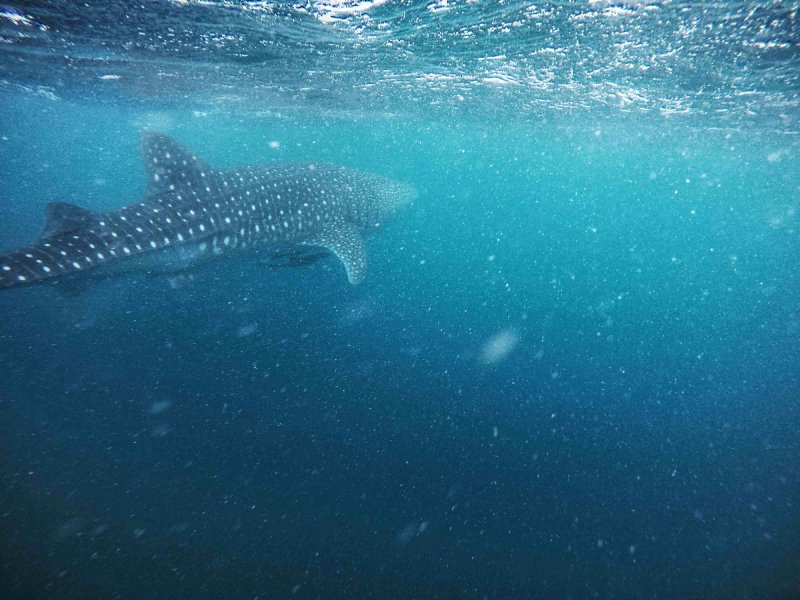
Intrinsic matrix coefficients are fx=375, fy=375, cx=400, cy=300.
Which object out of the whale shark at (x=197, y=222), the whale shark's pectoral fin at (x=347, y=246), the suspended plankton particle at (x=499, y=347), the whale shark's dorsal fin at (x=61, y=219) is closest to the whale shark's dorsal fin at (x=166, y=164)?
the whale shark at (x=197, y=222)

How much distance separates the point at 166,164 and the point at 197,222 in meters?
1.33

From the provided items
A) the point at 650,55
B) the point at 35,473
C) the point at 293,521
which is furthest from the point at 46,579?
the point at 650,55

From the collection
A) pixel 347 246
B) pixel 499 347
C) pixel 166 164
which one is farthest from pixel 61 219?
pixel 499 347

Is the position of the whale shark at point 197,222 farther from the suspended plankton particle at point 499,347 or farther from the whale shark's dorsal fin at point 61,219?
the suspended plankton particle at point 499,347

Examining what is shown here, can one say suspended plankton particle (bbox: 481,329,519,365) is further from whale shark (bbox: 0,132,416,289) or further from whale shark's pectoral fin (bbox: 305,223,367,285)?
whale shark (bbox: 0,132,416,289)

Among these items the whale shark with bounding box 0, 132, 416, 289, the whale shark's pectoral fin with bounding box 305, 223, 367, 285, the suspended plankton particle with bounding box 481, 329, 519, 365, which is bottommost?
the suspended plankton particle with bounding box 481, 329, 519, 365

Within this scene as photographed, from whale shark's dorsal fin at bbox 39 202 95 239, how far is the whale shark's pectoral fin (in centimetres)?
504

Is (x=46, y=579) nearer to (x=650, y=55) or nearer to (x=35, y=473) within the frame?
(x=35, y=473)

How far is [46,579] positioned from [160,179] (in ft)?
Result: 23.2

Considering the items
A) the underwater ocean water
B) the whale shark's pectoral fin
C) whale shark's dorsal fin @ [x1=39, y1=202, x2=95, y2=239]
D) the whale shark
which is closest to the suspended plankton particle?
the underwater ocean water

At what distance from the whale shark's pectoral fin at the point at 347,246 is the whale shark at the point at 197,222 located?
0.09 feet

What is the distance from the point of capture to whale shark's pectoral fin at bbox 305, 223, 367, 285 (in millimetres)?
9922

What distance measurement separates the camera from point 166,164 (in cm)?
789

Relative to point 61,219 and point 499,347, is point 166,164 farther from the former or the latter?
point 499,347
